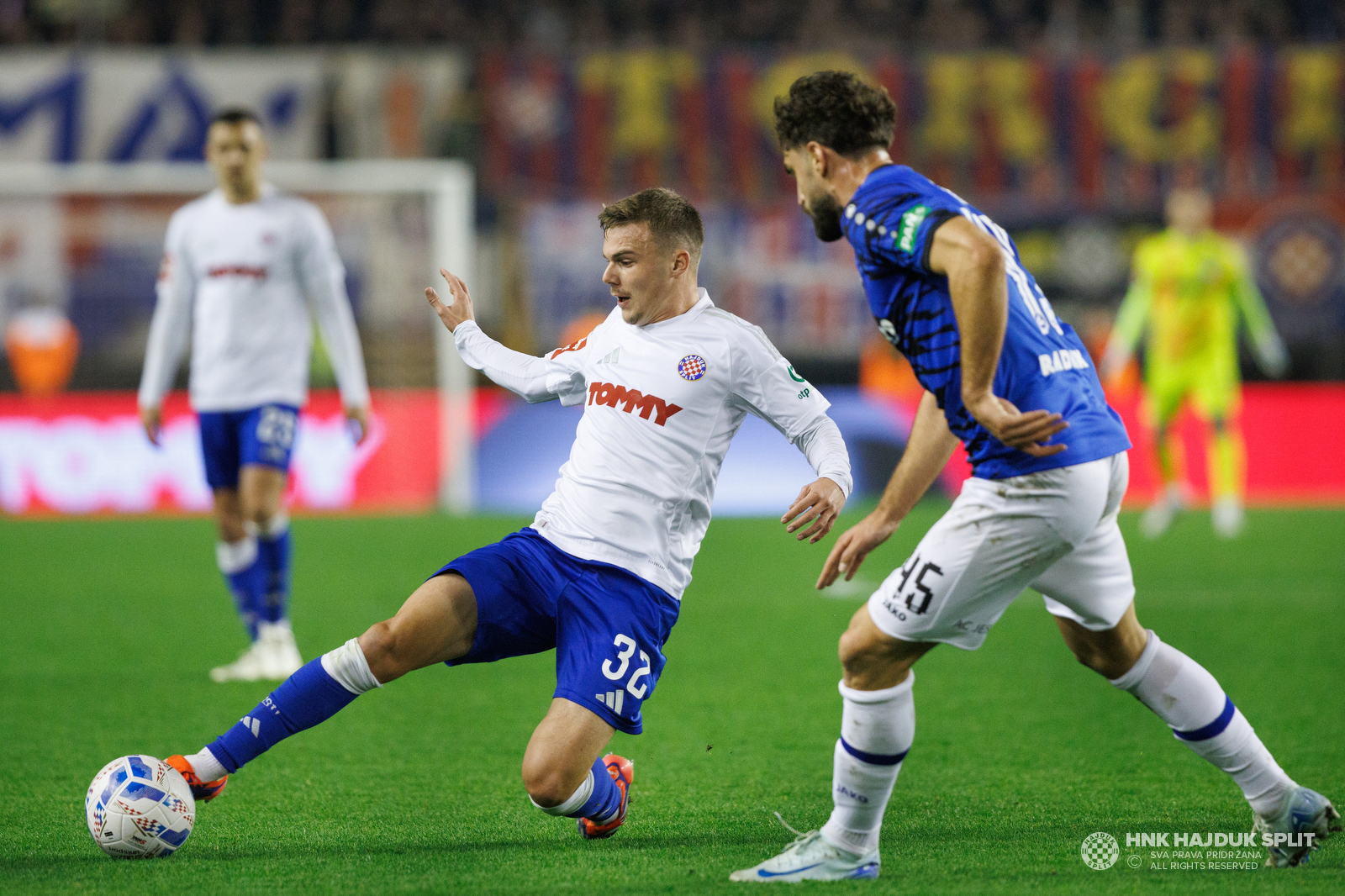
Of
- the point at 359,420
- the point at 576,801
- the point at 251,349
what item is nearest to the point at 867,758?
the point at 576,801

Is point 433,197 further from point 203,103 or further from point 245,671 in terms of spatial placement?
point 245,671

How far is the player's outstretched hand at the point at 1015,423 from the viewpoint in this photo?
9.95 feet

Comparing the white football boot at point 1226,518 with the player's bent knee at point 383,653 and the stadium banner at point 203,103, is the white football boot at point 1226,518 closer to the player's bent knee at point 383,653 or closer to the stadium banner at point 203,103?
the player's bent knee at point 383,653

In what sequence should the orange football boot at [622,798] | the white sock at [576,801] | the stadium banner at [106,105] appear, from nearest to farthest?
the white sock at [576,801] < the orange football boot at [622,798] < the stadium banner at [106,105]

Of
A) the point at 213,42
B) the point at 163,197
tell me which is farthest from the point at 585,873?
the point at 213,42

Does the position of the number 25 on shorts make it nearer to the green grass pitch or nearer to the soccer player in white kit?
the soccer player in white kit

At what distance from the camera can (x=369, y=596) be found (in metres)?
8.24

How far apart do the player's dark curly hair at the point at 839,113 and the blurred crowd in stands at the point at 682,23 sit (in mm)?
15128

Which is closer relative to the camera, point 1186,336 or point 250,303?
point 250,303

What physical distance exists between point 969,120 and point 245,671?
44.0 ft

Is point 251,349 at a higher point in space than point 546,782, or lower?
higher

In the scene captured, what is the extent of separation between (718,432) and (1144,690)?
3.91 ft


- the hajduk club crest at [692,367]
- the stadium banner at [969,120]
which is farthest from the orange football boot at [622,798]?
the stadium banner at [969,120]

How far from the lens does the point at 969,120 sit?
57.4 ft
